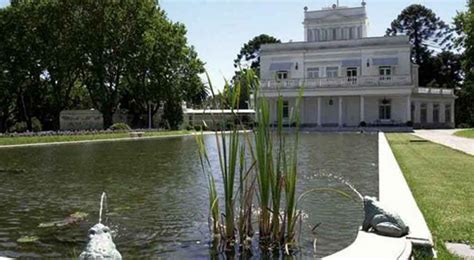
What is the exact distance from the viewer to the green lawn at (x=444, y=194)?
5.25m

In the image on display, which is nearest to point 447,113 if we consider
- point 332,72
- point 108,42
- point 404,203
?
point 332,72

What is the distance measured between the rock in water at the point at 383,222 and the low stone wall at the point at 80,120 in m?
36.3

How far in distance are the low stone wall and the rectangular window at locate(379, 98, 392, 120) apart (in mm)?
23830

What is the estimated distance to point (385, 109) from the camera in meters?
45.9

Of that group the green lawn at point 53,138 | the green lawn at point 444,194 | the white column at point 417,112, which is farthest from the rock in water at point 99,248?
the white column at point 417,112

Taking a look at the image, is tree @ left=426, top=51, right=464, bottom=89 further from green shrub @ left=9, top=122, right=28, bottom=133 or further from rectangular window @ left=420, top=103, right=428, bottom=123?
green shrub @ left=9, top=122, right=28, bottom=133

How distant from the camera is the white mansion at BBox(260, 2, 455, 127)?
4438 centimetres

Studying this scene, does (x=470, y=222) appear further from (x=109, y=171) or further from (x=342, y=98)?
(x=342, y=98)

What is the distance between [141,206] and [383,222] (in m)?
4.09

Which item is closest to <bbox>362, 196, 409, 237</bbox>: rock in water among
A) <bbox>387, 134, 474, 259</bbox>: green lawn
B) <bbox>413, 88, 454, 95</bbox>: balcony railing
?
<bbox>387, 134, 474, 259</bbox>: green lawn

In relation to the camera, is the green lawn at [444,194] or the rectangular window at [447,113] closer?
Answer: the green lawn at [444,194]

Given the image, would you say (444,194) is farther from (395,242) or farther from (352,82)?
(352,82)

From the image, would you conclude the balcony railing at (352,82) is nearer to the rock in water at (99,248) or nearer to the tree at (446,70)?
the tree at (446,70)

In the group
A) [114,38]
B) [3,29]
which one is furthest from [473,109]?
[3,29]
